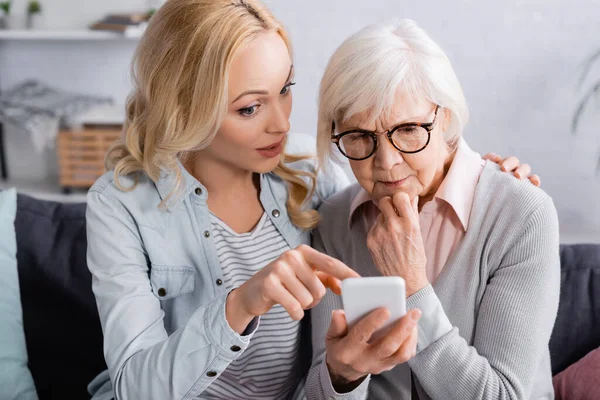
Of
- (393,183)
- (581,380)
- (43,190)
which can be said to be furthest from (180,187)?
(43,190)

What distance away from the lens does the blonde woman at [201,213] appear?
1.32 metres

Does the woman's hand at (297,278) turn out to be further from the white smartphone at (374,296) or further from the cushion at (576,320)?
the cushion at (576,320)

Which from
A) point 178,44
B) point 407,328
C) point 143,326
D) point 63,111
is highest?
point 178,44

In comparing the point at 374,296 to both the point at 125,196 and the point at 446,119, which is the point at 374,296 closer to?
the point at 446,119

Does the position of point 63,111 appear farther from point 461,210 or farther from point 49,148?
point 461,210

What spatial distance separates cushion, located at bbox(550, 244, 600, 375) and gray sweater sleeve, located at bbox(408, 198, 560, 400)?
0.39 meters

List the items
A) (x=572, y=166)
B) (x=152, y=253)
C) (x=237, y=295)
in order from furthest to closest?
(x=572, y=166), (x=152, y=253), (x=237, y=295)

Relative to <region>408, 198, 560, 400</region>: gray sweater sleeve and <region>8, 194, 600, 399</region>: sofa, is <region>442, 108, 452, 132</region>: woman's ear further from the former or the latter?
<region>8, 194, 600, 399</region>: sofa

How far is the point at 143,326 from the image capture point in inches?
55.2

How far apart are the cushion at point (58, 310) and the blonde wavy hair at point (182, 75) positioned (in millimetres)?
465

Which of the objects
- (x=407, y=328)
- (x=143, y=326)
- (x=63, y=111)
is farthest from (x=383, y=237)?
(x=63, y=111)

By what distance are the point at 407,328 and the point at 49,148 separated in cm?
380

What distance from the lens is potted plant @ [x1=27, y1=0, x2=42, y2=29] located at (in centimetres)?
417

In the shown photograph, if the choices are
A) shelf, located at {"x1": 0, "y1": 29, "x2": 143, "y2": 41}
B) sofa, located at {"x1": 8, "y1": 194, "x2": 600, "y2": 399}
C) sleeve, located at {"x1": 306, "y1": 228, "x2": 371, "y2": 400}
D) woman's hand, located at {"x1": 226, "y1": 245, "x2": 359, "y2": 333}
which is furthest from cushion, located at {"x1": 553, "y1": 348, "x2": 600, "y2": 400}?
shelf, located at {"x1": 0, "y1": 29, "x2": 143, "y2": 41}
